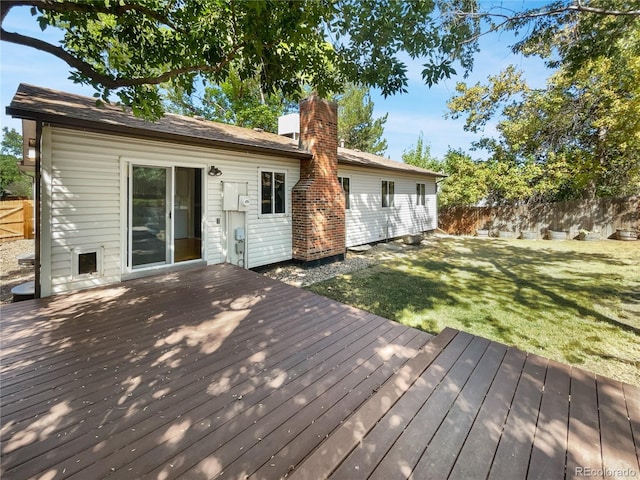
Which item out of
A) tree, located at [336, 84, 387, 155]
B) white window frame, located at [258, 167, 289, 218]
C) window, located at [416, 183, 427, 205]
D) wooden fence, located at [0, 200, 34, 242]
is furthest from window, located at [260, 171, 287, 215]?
tree, located at [336, 84, 387, 155]

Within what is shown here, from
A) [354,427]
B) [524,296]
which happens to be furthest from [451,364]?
[524,296]

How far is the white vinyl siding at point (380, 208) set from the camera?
36.9 ft

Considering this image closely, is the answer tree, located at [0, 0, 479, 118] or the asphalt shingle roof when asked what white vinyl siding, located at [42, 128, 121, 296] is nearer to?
the asphalt shingle roof

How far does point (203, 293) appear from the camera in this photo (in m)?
5.14

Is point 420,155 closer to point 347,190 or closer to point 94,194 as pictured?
point 347,190

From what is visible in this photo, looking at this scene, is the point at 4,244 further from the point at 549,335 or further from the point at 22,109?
the point at 549,335

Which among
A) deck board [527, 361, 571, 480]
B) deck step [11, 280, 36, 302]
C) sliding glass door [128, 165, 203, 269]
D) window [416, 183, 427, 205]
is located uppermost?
window [416, 183, 427, 205]

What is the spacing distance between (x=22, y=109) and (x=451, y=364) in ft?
19.9

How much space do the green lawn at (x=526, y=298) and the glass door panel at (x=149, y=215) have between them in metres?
3.36

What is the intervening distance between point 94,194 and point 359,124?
2197cm

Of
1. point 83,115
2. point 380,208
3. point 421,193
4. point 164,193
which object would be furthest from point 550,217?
point 83,115

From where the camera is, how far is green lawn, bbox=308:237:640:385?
13.8 feet

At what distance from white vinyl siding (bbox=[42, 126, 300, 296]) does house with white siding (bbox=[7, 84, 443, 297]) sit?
15mm

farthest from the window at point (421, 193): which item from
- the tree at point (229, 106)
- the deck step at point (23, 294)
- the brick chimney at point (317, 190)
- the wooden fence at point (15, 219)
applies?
the wooden fence at point (15, 219)
